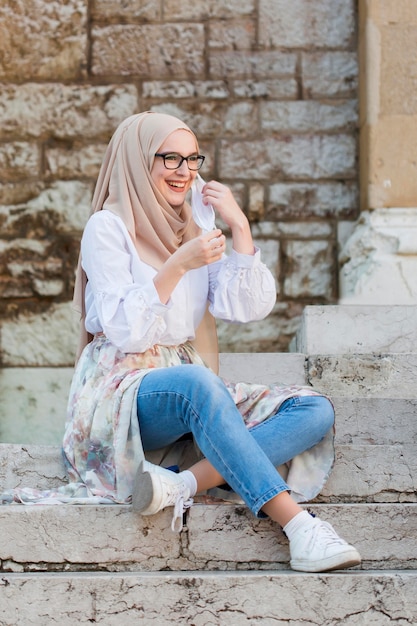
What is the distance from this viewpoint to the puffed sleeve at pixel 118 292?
10.3 ft

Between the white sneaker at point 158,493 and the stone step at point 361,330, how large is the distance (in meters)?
1.61

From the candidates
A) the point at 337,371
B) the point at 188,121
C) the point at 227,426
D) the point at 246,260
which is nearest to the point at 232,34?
the point at 188,121

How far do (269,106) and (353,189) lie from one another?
0.62 metres

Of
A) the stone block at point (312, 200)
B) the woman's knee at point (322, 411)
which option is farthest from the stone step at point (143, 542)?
the stone block at point (312, 200)

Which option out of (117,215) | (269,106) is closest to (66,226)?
(269,106)

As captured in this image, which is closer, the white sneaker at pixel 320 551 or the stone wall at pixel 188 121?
the white sneaker at pixel 320 551

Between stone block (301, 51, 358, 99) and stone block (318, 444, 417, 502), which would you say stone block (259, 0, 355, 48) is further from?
stone block (318, 444, 417, 502)

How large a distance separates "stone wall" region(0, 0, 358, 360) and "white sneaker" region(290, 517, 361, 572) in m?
2.86

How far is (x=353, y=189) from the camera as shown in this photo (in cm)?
561

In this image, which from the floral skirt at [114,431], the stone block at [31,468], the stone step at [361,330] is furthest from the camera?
the stone step at [361,330]

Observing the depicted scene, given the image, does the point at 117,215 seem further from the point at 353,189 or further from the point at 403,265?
the point at 353,189

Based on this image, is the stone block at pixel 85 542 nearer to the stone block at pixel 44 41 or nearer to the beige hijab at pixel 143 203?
the beige hijab at pixel 143 203

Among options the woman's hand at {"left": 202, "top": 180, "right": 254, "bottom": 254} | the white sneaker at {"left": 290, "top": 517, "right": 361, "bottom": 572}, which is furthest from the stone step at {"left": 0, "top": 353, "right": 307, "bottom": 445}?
the white sneaker at {"left": 290, "top": 517, "right": 361, "bottom": 572}

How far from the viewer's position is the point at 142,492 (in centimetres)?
Answer: 281
